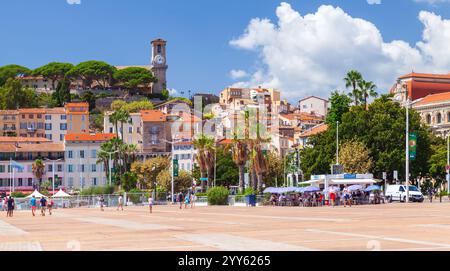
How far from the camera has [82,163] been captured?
164m

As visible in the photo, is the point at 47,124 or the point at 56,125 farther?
the point at 56,125

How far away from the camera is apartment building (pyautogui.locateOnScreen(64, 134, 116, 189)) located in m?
163

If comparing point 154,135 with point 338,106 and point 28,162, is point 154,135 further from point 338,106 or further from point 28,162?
point 338,106

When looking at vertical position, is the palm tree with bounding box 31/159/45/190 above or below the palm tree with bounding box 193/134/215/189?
below

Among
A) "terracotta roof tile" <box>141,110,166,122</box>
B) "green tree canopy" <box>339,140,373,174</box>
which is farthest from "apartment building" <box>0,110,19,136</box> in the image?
"green tree canopy" <box>339,140,373,174</box>

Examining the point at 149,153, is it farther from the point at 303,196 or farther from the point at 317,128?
the point at 303,196

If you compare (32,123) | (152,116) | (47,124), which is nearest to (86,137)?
(152,116)

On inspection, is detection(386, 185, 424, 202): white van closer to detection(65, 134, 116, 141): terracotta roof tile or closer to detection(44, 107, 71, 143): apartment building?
detection(65, 134, 116, 141): terracotta roof tile

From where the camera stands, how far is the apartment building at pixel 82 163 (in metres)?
163

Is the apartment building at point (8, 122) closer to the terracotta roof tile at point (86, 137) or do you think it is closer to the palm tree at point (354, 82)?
the terracotta roof tile at point (86, 137)

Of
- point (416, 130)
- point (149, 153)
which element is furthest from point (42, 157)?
point (416, 130)
